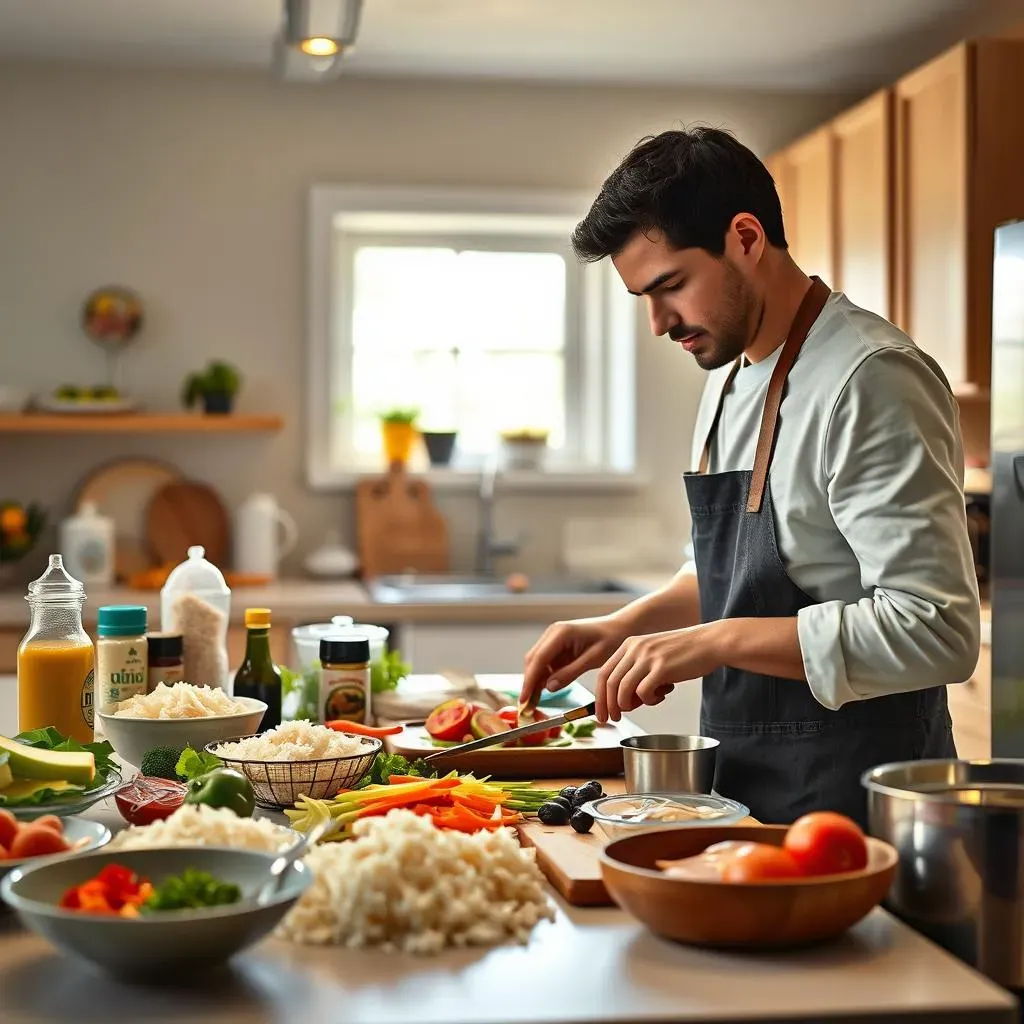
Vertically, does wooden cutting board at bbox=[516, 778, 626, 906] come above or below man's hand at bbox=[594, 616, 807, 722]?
below

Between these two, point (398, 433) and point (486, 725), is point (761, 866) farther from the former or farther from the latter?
point (398, 433)

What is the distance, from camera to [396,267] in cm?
484

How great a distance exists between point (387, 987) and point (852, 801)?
0.98 metres

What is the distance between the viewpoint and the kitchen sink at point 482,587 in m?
4.16

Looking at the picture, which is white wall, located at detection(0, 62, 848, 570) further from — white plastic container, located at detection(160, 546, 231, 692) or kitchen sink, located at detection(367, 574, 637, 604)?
white plastic container, located at detection(160, 546, 231, 692)

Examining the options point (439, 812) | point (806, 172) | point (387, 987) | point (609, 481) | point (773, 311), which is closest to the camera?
point (387, 987)

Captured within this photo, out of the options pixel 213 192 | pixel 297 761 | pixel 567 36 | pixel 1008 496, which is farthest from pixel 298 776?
pixel 213 192

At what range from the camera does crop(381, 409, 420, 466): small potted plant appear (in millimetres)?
4652

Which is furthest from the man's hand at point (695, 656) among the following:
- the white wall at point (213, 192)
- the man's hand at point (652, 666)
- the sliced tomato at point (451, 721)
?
the white wall at point (213, 192)

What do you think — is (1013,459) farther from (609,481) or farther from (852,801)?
(609,481)

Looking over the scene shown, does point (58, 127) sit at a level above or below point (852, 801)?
above

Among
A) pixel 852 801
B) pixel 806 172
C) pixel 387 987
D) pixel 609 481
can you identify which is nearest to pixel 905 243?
pixel 806 172

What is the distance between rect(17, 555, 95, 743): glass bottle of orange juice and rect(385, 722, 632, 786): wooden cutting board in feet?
1.45

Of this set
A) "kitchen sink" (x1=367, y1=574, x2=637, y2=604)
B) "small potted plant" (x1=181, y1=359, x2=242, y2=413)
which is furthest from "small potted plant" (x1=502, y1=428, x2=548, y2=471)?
"small potted plant" (x1=181, y1=359, x2=242, y2=413)
